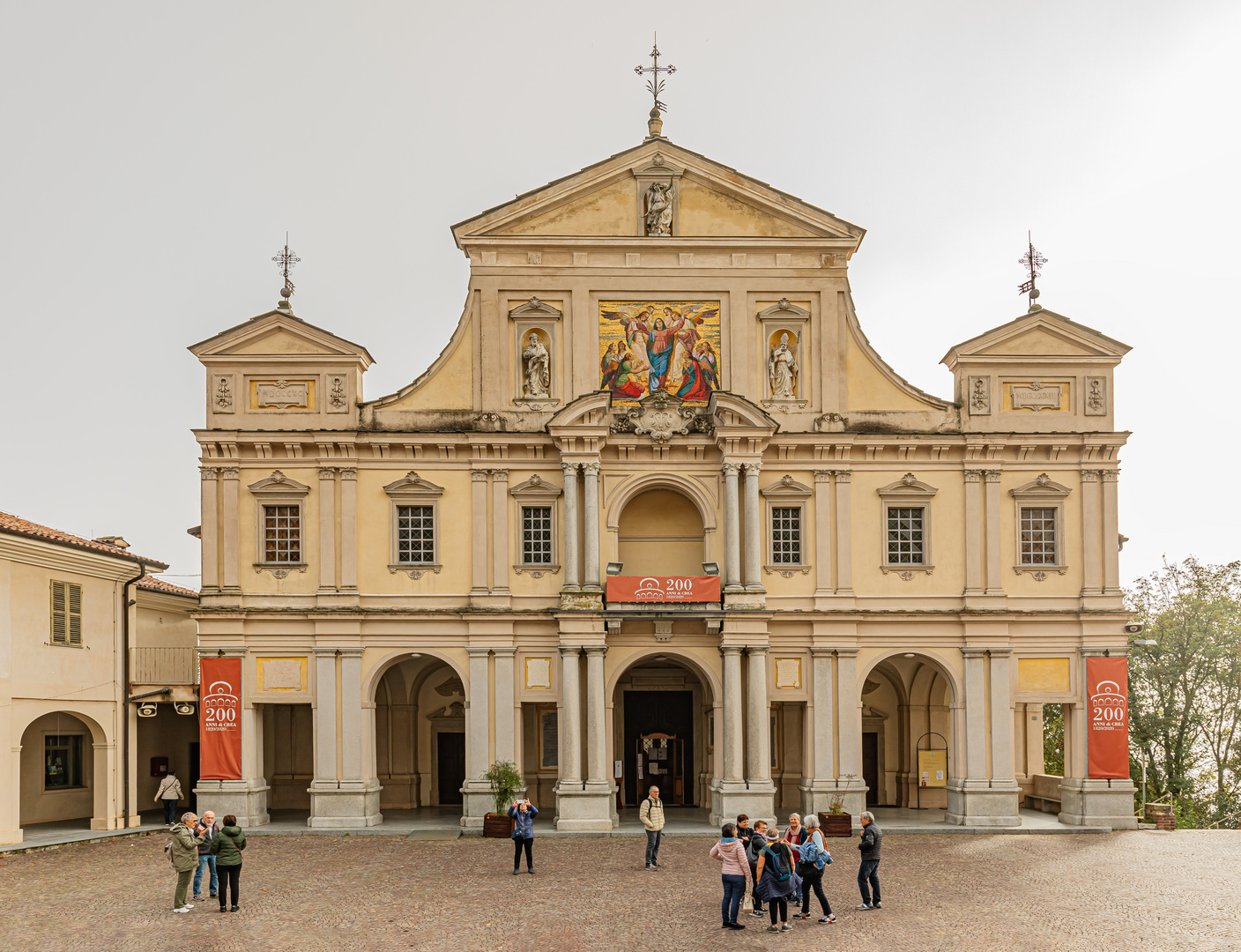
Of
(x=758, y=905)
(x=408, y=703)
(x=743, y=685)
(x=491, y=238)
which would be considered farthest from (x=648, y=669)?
(x=758, y=905)

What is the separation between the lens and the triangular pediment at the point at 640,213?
30.5 m

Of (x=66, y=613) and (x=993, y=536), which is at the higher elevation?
(x=993, y=536)

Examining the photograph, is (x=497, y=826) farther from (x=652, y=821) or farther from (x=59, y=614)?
(x=59, y=614)

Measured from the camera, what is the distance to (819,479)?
1192 inches

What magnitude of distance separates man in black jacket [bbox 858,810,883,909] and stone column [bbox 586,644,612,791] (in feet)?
34.6

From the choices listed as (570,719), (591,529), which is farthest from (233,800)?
(591,529)

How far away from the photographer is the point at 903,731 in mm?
Result: 34156

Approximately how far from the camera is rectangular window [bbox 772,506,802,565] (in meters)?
30.4

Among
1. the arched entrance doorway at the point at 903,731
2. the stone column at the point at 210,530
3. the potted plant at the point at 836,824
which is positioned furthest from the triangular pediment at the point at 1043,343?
the stone column at the point at 210,530

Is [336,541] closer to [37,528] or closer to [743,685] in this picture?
[37,528]

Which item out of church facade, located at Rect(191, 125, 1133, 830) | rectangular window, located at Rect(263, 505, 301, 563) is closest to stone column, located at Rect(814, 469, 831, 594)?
church facade, located at Rect(191, 125, 1133, 830)

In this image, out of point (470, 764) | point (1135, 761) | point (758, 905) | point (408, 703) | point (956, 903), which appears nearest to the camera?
point (758, 905)

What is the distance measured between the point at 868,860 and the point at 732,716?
10339 millimetres

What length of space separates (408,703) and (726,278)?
15.1 m
